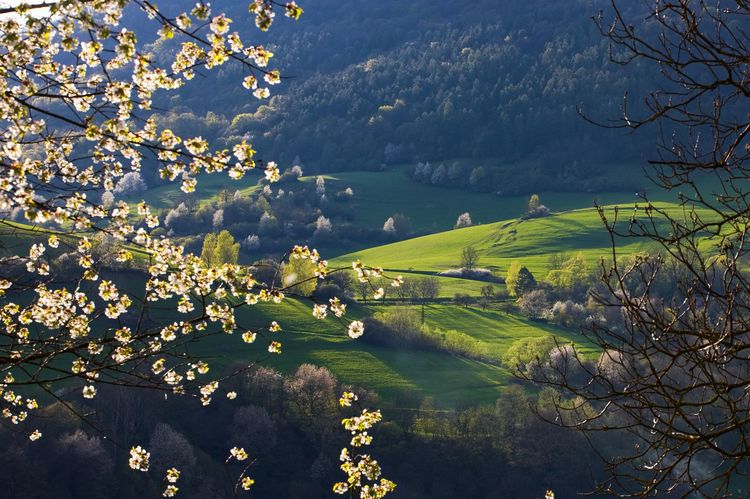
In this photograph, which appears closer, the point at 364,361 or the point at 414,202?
the point at 364,361

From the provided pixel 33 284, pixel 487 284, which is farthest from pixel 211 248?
pixel 33 284

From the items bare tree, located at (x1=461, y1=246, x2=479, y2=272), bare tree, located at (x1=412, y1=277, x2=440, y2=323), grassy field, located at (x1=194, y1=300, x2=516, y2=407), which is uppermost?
bare tree, located at (x1=461, y1=246, x2=479, y2=272)

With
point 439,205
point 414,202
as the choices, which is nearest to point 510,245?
point 439,205

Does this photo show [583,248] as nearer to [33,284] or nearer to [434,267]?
[434,267]

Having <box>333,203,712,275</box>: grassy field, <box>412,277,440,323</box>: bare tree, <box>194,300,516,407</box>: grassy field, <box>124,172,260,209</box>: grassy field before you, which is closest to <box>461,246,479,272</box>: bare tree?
<box>333,203,712,275</box>: grassy field

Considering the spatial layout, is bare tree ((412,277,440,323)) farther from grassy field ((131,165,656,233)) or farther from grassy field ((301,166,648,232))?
grassy field ((301,166,648,232))

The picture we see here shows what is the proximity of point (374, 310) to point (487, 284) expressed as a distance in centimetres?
2394

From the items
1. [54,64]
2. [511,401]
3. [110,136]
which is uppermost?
[54,64]

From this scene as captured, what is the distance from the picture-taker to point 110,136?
29.9 feet

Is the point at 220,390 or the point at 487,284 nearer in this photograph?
the point at 220,390

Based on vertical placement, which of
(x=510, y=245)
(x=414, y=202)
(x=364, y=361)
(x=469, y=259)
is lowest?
(x=364, y=361)

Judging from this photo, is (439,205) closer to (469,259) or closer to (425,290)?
(469,259)

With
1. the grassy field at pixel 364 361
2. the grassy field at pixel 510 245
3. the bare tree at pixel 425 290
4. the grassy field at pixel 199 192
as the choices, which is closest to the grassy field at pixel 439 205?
the grassy field at pixel 510 245

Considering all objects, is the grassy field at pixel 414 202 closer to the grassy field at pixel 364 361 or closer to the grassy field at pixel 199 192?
the grassy field at pixel 199 192
